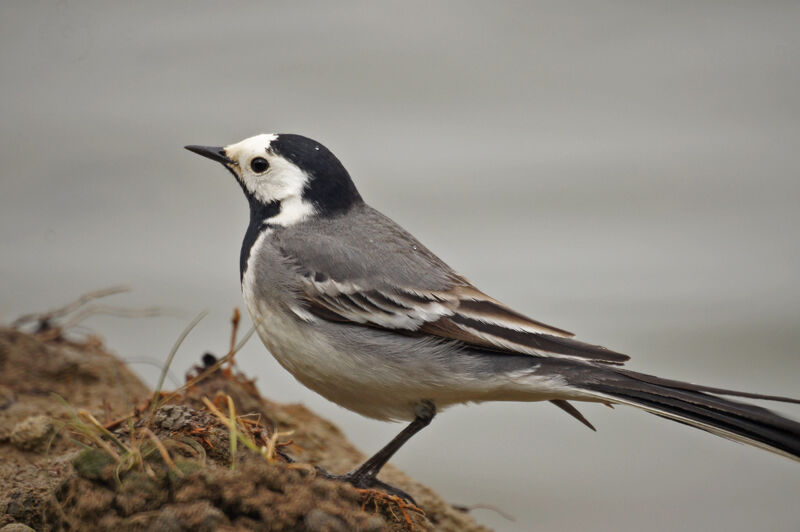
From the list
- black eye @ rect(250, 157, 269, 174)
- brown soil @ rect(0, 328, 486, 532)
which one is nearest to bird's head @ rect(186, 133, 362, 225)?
black eye @ rect(250, 157, 269, 174)

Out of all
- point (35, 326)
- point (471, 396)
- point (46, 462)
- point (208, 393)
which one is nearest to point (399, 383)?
point (471, 396)

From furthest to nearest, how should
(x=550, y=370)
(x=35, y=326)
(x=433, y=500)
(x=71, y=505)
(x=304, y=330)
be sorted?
(x=35, y=326) < (x=433, y=500) < (x=304, y=330) < (x=550, y=370) < (x=71, y=505)

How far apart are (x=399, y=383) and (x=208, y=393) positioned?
3.69 feet

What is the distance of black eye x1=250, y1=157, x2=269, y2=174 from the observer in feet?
14.0

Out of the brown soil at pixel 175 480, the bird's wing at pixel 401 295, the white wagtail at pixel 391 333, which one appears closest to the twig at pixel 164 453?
the brown soil at pixel 175 480

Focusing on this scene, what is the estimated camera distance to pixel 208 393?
14.0 feet

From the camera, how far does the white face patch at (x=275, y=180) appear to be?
4.20m

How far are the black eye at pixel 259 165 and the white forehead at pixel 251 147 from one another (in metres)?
0.03

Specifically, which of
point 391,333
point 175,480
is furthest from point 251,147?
point 175,480

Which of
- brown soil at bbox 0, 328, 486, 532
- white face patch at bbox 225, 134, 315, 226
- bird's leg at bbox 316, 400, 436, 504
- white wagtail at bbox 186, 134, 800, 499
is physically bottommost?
brown soil at bbox 0, 328, 486, 532

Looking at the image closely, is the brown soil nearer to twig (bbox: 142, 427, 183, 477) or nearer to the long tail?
twig (bbox: 142, 427, 183, 477)

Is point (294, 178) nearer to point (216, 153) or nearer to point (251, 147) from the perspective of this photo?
point (251, 147)

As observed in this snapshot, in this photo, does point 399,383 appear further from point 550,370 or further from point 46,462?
point 46,462

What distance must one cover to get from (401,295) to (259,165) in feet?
3.46
